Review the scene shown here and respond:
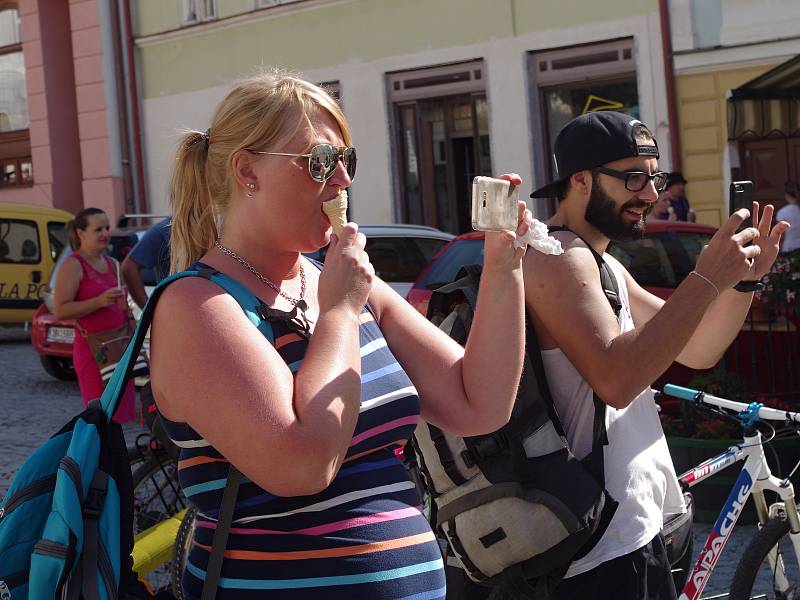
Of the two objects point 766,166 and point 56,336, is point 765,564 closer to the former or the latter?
point 56,336

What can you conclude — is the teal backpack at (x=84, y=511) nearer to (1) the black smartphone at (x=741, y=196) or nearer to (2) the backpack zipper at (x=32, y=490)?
(2) the backpack zipper at (x=32, y=490)

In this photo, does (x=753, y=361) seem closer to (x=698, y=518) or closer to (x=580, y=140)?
(x=698, y=518)

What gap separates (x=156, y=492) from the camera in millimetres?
5012

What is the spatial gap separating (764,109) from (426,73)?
218 inches

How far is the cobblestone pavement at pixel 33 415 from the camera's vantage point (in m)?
4.68

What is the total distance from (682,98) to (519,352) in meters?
13.8

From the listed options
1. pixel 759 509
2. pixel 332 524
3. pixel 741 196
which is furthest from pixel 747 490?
pixel 332 524

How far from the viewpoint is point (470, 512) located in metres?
A: 2.79

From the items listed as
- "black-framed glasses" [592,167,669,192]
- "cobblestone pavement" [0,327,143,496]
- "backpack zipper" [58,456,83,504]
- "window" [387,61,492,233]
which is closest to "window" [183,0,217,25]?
"window" [387,61,492,233]

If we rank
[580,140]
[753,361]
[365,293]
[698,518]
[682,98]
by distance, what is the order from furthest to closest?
[682,98], [753,361], [698,518], [580,140], [365,293]

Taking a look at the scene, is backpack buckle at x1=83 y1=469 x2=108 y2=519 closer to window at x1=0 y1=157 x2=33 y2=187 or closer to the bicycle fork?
the bicycle fork

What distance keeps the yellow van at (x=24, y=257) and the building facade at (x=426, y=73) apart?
82.8 inches

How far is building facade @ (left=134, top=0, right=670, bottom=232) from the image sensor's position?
1611 centimetres

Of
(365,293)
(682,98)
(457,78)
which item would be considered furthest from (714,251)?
(457,78)
